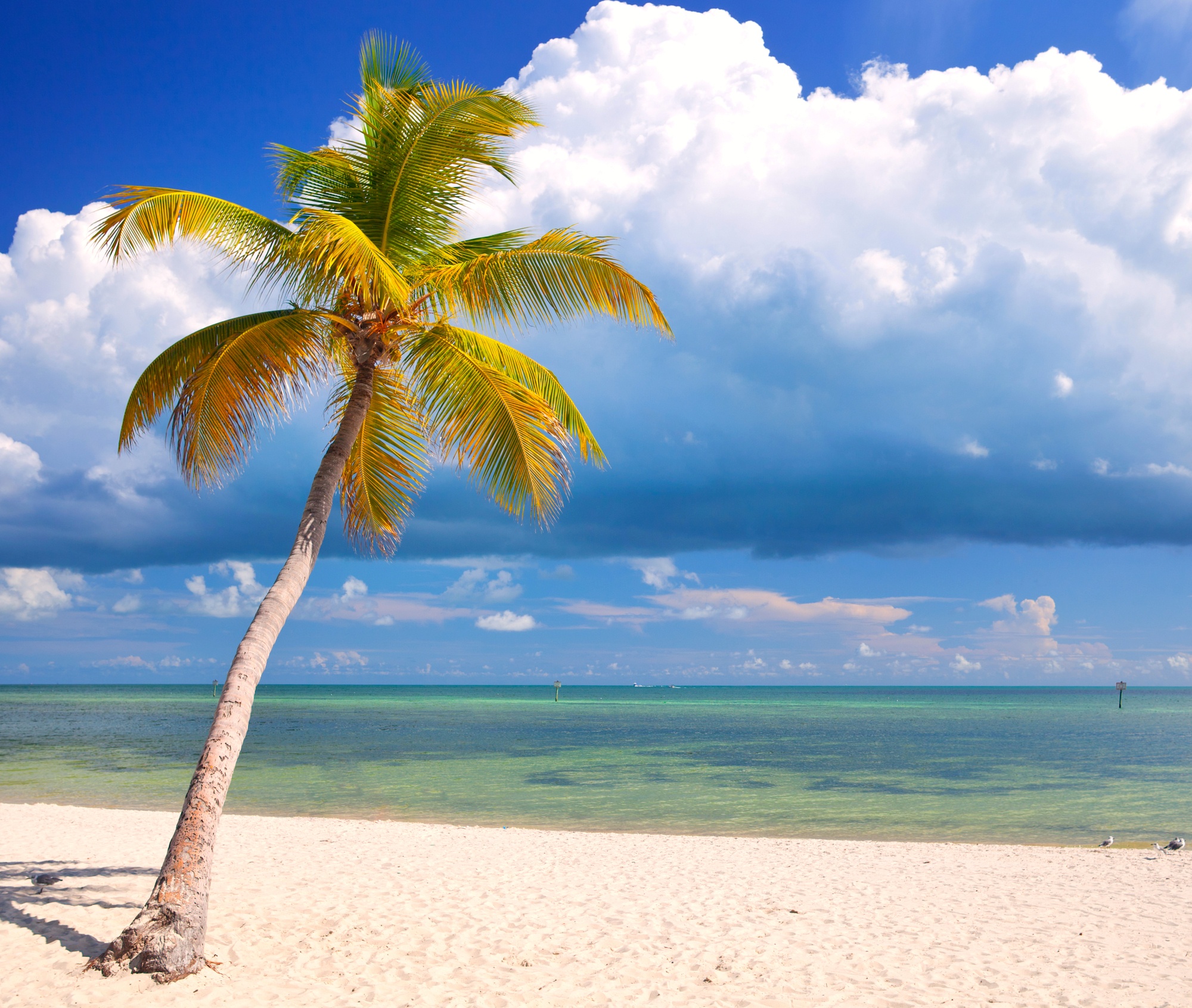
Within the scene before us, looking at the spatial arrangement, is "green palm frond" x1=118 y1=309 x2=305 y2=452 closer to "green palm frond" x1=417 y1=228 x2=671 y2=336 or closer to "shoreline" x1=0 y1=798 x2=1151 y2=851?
"green palm frond" x1=417 y1=228 x2=671 y2=336

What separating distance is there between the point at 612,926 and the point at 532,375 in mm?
5848

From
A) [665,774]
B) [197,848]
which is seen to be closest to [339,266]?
[197,848]

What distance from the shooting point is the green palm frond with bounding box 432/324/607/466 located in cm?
865

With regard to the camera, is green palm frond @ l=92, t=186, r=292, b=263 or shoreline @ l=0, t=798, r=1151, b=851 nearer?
green palm frond @ l=92, t=186, r=292, b=263

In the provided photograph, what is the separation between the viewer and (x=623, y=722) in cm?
5747

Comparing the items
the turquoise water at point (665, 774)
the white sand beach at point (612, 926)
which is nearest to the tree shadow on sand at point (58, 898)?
the white sand beach at point (612, 926)

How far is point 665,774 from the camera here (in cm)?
2562

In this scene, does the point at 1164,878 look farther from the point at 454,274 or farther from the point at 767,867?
the point at 454,274

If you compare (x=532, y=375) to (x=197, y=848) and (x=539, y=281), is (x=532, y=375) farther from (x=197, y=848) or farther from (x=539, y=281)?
(x=197, y=848)

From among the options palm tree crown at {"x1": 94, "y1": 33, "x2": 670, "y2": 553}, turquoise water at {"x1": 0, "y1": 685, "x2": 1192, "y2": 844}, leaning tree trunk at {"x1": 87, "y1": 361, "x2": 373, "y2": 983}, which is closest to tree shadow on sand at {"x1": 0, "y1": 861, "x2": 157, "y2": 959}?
leaning tree trunk at {"x1": 87, "y1": 361, "x2": 373, "y2": 983}

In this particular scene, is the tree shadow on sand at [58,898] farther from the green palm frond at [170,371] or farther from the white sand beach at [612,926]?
the green palm frond at [170,371]

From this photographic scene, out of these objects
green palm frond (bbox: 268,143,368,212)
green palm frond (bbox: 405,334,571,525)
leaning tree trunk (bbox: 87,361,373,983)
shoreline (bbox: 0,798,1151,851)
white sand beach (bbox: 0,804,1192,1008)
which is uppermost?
green palm frond (bbox: 268,143,368,212)

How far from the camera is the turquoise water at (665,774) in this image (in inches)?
701

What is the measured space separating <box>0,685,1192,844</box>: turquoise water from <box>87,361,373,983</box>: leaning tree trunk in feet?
39.0
